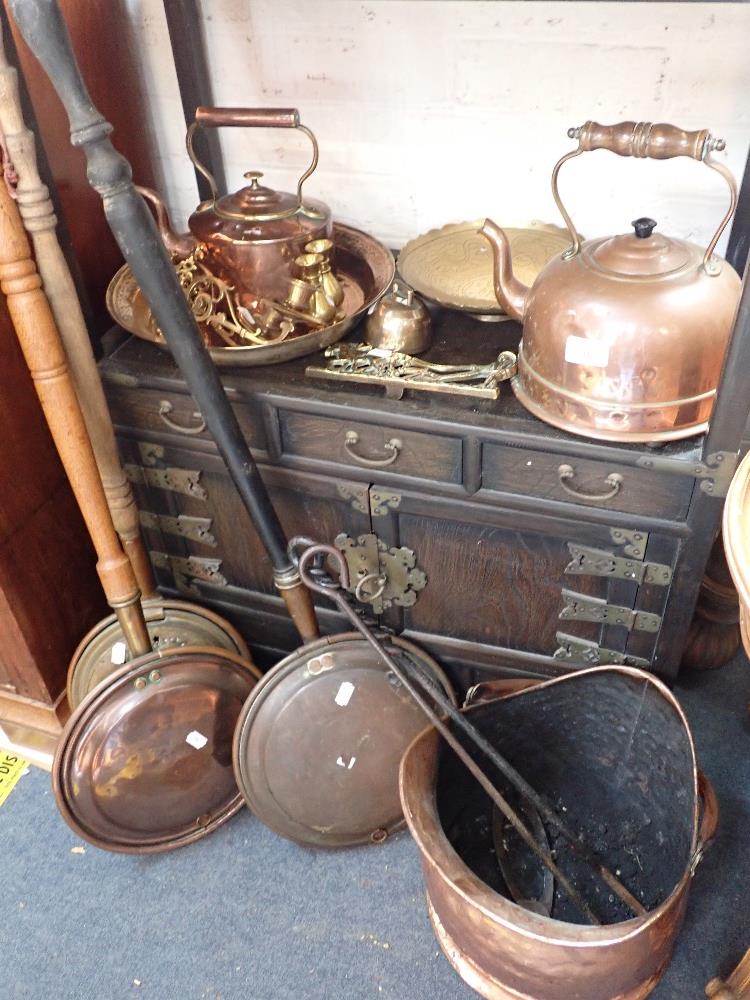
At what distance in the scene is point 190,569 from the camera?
5.55 feet

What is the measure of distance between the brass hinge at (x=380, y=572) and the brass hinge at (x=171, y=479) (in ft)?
0.87

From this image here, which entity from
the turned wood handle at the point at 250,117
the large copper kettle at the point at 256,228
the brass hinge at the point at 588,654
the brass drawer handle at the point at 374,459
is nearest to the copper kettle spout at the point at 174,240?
the large copper kettle at the point at 256,228

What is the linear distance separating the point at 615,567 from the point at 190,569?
83 centimetres

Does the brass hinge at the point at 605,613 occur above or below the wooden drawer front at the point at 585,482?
below

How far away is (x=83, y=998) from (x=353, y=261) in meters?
1.31

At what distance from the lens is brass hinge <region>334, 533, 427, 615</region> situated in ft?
4.81

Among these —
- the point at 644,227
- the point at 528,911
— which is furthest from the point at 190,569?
the point at 644,227

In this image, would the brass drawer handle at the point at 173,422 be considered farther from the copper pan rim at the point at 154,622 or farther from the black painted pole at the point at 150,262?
the copper pan rim at the point at 154,622

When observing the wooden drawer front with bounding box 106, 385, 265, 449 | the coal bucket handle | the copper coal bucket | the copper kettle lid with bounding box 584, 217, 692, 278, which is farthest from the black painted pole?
the coal bucket handle

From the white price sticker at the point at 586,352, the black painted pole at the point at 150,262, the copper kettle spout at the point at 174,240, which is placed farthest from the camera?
the copper kettle spout at the point at 174,240

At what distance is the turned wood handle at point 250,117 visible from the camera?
133 centimetres

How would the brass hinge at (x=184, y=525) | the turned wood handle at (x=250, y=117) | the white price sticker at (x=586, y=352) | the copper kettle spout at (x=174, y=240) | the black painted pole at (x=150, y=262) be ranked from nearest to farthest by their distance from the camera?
the black painted pole at (x=150, y=262) < the white price sticker at (x=586, y=352) < the turned wood handle at (x=250, y=117) < the copper kettle spout at (x=174, y=240) < the brass hinge at (x=184, y=525)

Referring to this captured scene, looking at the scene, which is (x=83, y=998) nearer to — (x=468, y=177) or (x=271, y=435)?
(x=271, y=435)

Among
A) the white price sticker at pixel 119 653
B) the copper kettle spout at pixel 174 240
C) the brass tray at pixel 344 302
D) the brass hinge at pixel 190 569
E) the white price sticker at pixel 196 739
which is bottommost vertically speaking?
the white price sticker at pixel 196 739
